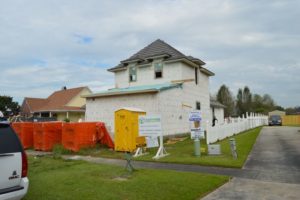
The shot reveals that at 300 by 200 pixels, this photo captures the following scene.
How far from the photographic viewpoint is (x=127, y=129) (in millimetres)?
14758

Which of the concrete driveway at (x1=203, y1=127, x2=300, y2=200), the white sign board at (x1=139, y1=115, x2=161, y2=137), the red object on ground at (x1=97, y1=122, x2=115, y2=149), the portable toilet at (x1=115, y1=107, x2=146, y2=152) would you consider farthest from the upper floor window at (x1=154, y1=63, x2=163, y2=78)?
the concrete driveway at (x1=203, y1=127, x2=300, y2=200)

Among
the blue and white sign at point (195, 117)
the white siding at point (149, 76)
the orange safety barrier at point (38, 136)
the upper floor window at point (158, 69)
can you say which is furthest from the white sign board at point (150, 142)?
the upper floor window at point (158, 69)

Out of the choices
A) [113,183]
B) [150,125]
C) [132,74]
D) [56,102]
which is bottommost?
[113,183]

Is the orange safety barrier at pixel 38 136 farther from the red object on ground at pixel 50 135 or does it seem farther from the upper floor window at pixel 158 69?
the upper floor window at pixel 158 69

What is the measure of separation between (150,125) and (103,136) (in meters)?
4.35

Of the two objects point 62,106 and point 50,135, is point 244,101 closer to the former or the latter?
point 62,106

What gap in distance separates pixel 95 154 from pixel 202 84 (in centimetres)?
1681

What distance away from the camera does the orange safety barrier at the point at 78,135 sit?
15.4 m

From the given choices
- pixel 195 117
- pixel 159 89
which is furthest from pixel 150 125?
pixel 159 89

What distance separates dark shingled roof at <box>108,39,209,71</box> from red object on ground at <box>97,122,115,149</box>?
1004cm

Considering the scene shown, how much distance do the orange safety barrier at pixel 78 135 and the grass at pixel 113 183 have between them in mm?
4723

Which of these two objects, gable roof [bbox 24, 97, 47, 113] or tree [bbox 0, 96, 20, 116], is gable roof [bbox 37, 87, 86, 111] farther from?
tree [bbox 0, 96, 20, 116]

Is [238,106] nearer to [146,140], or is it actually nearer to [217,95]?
[217,95]

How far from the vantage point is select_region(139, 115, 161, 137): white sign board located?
13219mm
